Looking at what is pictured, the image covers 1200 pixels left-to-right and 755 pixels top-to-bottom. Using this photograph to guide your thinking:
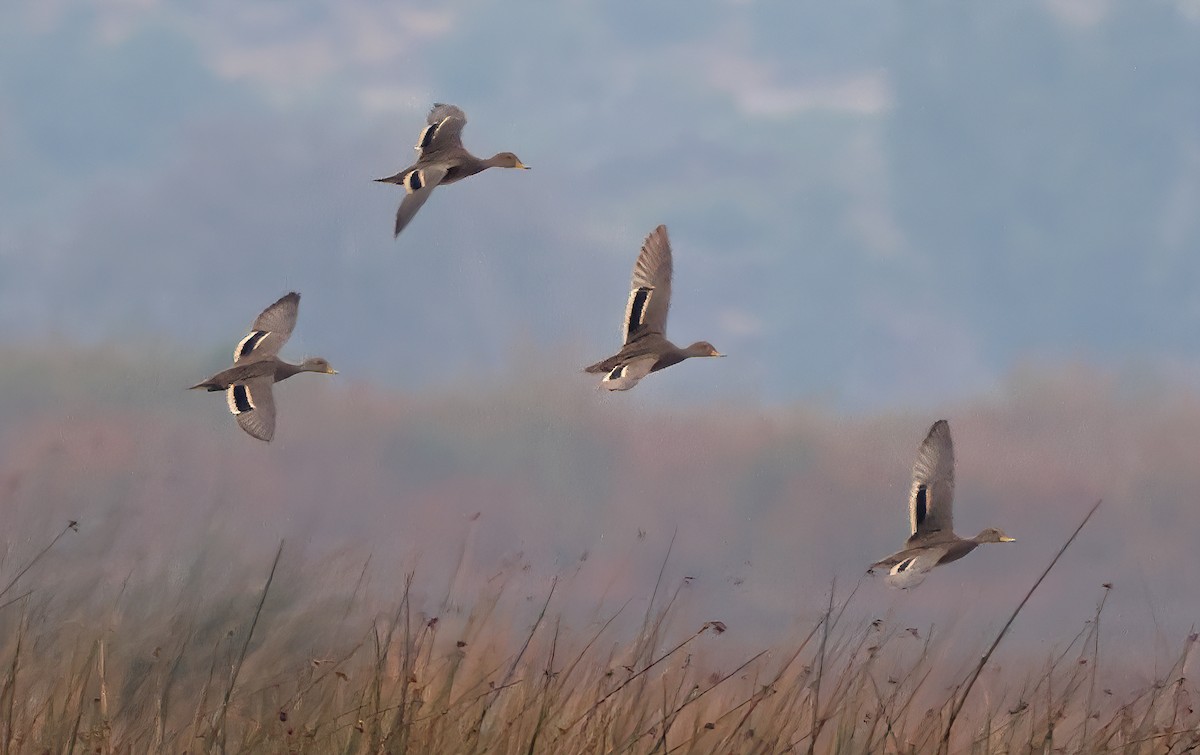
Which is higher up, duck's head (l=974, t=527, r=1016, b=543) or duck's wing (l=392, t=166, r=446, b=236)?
duck's wing (l=392, t=166, r=446, b=236)

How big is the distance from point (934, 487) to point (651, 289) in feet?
6.54

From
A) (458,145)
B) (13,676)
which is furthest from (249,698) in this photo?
(458,145)

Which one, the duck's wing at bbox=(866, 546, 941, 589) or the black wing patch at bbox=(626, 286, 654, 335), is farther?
the black wing patch at bbox=(626, 286, 654, 335)

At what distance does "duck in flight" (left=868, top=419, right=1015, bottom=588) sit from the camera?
606 centimetres

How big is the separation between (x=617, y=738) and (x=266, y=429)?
2.45 metres

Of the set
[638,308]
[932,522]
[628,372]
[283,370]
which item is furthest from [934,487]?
[283,370]

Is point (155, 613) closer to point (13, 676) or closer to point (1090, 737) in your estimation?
point (13, 676)

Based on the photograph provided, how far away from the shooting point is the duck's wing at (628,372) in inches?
280

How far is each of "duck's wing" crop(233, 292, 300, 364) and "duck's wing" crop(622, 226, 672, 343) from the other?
1874mm

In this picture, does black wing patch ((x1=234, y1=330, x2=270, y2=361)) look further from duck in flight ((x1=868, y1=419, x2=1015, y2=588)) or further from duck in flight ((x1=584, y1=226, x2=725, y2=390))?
duck in flight ((x1=868, y1=419, x2=1015, y2=588))

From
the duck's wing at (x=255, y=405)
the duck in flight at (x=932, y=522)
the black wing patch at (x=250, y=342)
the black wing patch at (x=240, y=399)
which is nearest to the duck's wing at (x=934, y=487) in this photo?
the duck in flight at (x=932, y=522)

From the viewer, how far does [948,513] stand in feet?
20.5

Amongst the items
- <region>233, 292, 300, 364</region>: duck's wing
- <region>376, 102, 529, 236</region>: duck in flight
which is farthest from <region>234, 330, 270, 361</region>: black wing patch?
<region>376, 102, 529, 236</region>: duck in flight

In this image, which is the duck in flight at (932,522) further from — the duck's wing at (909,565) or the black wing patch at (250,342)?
the black wing patch at (250,342)
